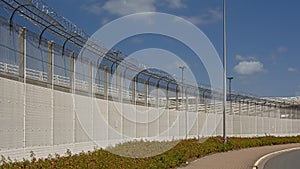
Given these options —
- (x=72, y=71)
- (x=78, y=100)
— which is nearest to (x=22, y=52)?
(x=72, y=71)

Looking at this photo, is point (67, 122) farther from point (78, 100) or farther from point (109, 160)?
point (109, 160)

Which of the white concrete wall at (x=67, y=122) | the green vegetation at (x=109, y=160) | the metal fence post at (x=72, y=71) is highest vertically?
the metal fence post at (x=72, y=71)

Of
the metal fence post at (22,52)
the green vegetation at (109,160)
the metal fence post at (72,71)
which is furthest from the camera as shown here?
the metal fence post at (72,71)

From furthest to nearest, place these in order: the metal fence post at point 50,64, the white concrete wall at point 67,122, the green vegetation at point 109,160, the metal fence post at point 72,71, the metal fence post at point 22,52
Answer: the metal fence post at point 72,71, the metal fence post at point 50,64, the metal fence post at point 22,52, the green vegetation at point 109,160, the white concrete wall at point 67,122

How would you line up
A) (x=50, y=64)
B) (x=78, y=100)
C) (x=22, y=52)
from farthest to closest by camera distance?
(x=78, y=100), (x=50, y=64), (x=22, y=52)

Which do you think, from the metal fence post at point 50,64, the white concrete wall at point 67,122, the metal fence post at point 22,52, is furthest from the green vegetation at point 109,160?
the metal fence post at point 50,64

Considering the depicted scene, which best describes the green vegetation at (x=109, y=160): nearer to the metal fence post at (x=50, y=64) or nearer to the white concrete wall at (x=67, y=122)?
the white concrete wall at (x=67, y=122)

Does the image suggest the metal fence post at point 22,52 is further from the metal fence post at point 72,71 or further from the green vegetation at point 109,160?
the metal fence post at point 72,71

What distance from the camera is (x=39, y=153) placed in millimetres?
13672

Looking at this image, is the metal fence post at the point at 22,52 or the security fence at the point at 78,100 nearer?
the security fence at the point at 78,100

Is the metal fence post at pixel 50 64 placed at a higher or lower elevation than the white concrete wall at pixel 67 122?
higher

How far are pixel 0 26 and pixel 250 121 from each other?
122ft

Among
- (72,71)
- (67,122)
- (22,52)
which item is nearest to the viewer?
(22,52)

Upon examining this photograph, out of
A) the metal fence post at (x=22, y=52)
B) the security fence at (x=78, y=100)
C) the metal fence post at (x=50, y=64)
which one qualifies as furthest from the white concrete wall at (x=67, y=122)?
the metal fence post at (x=50, y=64)
